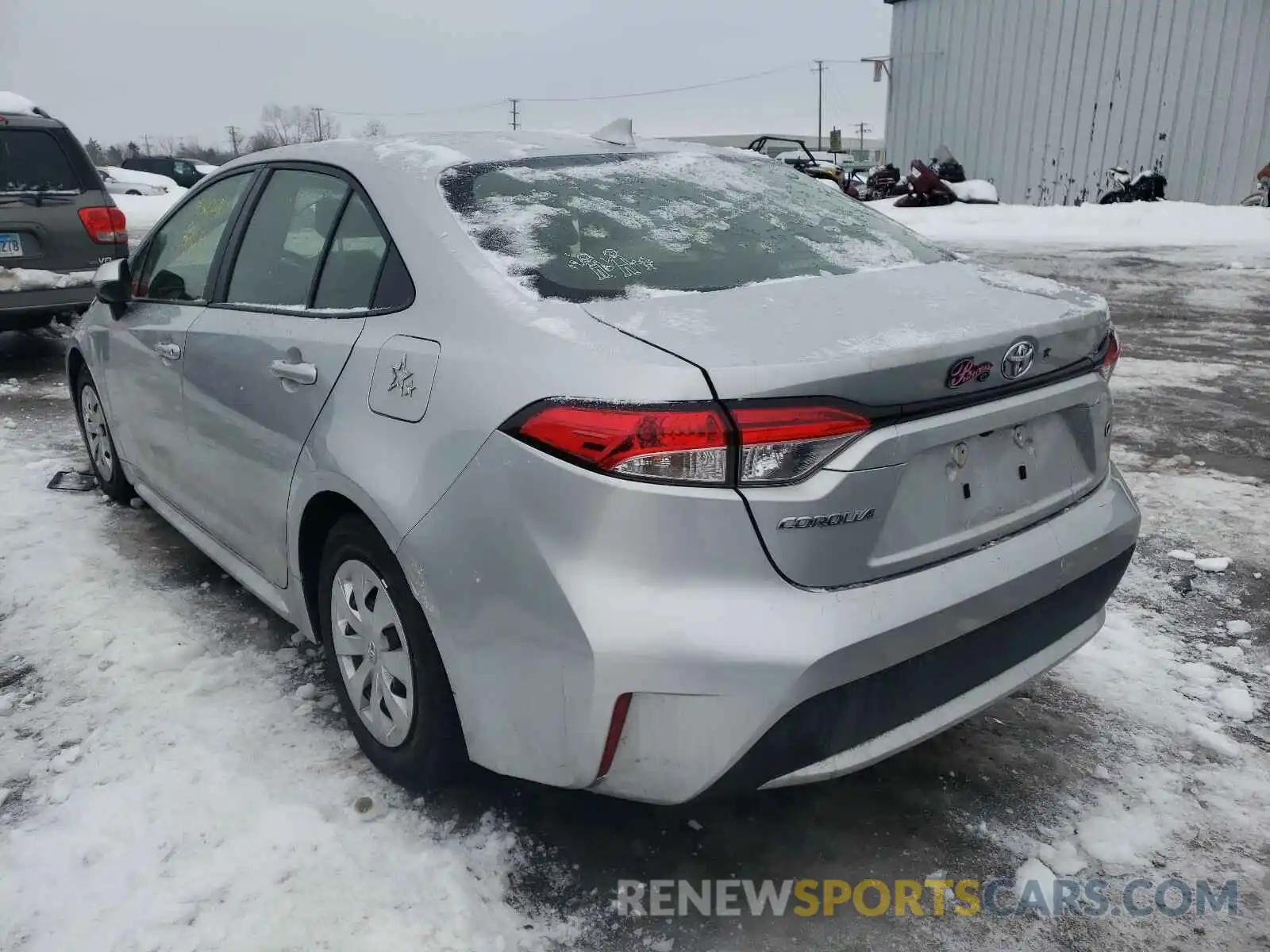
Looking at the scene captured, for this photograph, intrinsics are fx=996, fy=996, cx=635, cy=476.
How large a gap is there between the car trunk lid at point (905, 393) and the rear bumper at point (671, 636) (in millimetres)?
68

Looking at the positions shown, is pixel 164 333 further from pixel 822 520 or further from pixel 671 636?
pixel 822 520

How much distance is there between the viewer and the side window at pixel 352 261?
8.09ft

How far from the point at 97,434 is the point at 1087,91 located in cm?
2226

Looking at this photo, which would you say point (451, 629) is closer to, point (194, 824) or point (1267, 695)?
point (194, 824)

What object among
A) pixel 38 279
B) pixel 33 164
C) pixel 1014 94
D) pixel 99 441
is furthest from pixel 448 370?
pixel 1014 94

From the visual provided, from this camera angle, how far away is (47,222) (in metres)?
6.88

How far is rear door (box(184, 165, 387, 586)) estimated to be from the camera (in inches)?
99.0

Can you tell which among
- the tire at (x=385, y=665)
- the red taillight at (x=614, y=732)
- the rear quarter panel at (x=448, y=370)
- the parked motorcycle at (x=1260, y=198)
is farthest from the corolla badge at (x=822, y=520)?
the parked motorcycle at (x=1260, y=198)

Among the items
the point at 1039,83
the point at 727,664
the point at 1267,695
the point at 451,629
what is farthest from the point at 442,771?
the point at 1039,83

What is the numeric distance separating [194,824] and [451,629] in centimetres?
89

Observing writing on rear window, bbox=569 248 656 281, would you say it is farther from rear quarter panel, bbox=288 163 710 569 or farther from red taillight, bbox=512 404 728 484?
red taillight, bbox=512 404 728 484

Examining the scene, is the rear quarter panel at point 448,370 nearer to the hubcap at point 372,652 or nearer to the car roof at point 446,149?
the car roof at point 446,149

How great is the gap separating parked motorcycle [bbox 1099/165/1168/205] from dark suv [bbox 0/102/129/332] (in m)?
17.7

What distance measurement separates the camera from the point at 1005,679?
2176 millimetres
